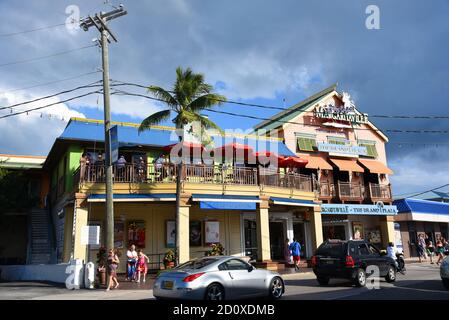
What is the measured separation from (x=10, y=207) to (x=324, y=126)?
2069cm

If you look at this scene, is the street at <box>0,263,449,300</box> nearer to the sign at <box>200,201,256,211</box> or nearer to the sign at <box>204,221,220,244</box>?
the sign at <box>200,201,256,211</box>

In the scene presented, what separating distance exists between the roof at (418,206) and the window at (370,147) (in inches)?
165

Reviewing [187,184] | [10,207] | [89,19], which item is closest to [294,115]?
[187,184]

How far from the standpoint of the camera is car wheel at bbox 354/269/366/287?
14.2 metres

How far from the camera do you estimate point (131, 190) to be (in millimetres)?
19578

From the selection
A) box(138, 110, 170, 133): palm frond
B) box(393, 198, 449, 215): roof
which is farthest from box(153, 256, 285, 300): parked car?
box(393, 198, 449, 215): roof

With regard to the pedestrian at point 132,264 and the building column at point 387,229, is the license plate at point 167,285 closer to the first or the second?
the pedestrian at point 132,264

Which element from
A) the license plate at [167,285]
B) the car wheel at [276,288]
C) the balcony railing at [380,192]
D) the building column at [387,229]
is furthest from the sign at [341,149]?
the license plate at [167,285]

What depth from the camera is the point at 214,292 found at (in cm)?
1030

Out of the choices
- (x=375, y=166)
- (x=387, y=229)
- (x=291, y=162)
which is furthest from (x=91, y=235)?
(x=375, y=166)

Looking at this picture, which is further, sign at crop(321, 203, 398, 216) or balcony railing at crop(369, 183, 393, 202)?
balcony railing at crop(369, 183, 393, 202)

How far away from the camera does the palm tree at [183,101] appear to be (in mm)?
18109

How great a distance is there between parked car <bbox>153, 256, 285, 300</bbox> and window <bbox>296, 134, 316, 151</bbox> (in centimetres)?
1749
